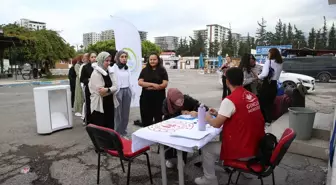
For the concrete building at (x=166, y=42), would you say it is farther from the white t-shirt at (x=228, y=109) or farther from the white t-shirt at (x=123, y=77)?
the white t-shirt at (x=228, y=109)

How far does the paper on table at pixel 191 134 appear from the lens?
249cm

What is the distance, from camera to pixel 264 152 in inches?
A: 97.9

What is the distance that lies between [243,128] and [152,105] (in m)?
2.35

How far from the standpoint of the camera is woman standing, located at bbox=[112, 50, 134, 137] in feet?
15.4

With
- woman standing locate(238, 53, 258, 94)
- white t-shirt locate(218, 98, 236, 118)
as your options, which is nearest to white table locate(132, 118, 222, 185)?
white t-shirt locate(218, 98, 236, 118)

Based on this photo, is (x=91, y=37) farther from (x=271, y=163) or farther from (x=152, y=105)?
(x=271, y=163)

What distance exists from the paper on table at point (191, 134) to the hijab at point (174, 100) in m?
0.76

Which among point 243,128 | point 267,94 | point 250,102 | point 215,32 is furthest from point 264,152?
point 215,32

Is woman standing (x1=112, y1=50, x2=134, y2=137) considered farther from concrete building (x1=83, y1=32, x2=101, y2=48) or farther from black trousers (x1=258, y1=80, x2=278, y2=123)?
concrete building (x1=83, y1=32, x2=101, y2=48)

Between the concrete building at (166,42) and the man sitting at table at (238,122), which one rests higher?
the concrete building at (166,42)

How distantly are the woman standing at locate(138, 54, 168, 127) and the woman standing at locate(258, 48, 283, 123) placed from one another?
2270 mm

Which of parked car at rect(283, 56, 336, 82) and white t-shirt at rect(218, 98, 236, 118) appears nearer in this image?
white t-shirt at rect(218, 98, 236, 118)

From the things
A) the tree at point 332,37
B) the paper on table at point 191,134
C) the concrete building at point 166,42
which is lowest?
the paper on table at point 191,134

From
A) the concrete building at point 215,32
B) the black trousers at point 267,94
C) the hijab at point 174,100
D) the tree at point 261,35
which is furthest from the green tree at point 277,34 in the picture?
the hijab at point 174,100
